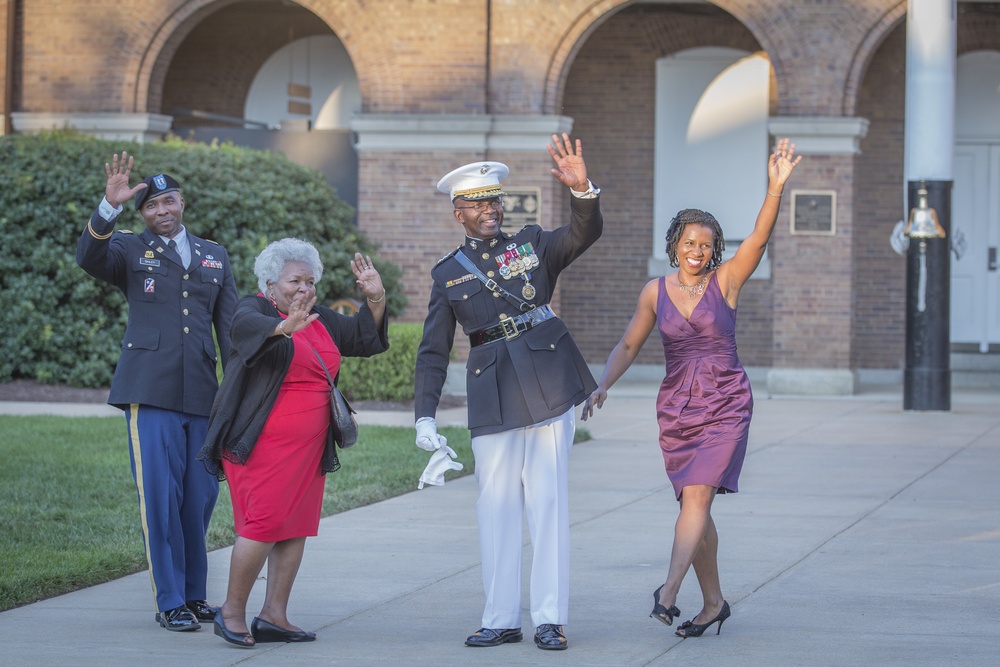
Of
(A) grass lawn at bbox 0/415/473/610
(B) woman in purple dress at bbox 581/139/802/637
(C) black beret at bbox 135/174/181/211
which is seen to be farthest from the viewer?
(A) grass lawn at bbox 0/415/473/610

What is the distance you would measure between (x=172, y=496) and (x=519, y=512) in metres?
1.43

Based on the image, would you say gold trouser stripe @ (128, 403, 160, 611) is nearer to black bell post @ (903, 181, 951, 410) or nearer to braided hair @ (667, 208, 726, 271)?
braided hair @ (667, 208, 726, 271)

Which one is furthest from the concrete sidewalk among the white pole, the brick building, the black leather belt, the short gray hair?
the brick building

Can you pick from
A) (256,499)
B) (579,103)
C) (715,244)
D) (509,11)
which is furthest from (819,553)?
(579,103)

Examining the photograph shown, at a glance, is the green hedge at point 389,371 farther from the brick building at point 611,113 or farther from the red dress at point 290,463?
the red dress at point 290,463

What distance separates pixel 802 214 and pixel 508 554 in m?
11.6

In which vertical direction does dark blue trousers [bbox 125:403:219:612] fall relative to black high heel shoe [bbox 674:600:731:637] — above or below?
above

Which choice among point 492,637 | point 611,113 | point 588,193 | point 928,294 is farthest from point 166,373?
point 611,113

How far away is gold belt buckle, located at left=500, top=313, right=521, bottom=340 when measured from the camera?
18.9 ft

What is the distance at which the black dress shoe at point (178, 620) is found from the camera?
586 centimetres

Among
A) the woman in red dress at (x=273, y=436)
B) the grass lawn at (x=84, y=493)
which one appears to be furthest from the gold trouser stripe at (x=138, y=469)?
the grass lawn at (x=84, y=493)

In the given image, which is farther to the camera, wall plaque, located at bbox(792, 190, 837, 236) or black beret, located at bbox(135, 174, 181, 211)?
wall plaque, located at bbox(792, 190, 837, 236)

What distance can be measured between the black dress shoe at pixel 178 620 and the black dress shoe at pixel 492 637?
3.73ft

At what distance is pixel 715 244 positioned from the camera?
5.88 m
